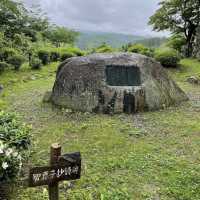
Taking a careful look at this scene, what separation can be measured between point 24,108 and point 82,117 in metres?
2.29

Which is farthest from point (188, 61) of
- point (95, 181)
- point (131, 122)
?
point (95, 181)

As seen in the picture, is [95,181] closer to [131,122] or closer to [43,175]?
[43,175]

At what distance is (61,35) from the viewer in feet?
128

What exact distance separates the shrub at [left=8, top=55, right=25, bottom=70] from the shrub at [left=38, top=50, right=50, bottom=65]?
107 inches

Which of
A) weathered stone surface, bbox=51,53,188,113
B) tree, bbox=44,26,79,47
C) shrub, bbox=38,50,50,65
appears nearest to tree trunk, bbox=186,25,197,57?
shrub, bbox=38,50,50,65

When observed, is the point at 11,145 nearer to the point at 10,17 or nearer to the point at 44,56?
the point at 10,17

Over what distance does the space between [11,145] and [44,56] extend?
1603cm

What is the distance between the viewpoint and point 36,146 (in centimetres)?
699

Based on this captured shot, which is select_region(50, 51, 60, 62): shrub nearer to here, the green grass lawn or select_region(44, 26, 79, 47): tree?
the green grass lawn

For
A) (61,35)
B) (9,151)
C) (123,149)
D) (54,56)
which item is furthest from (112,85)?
(61,35)

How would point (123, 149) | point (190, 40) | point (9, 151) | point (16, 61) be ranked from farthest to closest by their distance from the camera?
point (190, 40) → point (16, 61) → point (123, 149) → point (9, 151)

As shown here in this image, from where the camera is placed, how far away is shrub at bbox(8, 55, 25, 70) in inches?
683

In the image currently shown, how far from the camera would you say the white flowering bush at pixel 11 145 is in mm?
4707

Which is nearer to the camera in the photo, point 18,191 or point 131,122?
point 18,191
